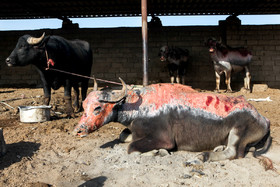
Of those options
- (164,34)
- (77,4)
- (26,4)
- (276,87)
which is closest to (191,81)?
(164,34)

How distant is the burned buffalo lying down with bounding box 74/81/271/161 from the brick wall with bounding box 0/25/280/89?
300 inches

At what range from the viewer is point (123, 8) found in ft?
33.8

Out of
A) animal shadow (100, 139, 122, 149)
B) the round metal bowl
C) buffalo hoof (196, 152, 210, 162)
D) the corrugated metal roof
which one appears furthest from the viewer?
the corrugated metal roof

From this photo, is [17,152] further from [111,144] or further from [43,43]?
[43,43]

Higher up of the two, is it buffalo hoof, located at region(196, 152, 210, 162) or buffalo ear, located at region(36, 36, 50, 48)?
buffalo ear, located at region(36, 36, 50, 48)

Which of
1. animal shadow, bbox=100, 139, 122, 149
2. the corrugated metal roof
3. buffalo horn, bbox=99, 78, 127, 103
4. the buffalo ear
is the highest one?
the corrugated metal roof

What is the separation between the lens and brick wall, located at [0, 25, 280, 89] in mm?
11273

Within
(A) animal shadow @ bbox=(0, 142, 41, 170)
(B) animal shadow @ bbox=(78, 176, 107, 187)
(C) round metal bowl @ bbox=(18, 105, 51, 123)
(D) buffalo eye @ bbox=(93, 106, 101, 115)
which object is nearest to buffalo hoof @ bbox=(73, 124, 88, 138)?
(D) buffalo eye @ bbox=(93, 106, 101, 115)

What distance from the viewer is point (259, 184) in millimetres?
2621

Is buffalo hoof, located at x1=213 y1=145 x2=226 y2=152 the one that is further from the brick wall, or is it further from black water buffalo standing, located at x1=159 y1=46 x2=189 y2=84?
the brick wall

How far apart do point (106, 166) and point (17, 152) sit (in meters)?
1.32

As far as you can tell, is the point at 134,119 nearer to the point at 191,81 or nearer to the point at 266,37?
the point at 191,81

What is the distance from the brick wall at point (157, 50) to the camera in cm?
1127

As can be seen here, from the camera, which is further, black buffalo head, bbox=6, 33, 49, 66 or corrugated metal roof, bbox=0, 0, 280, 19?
corrugated metal roof, bbox=0, 0, 280, 19
